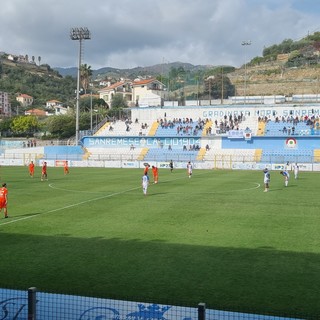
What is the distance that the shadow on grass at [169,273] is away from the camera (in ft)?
34.2

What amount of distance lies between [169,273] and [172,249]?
7.98 ft

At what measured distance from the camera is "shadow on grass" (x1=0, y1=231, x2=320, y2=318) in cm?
1042

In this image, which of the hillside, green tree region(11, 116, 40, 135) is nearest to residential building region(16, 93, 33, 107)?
green tree region(11, 116, 40, 135)

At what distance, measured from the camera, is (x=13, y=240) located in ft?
52.2

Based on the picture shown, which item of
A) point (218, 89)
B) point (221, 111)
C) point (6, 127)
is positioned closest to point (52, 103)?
point (6, 127)

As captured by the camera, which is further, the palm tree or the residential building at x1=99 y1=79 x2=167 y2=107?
the palm tree

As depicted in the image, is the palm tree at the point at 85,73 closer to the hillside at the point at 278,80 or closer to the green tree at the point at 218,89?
the green tree at the point at 218,89

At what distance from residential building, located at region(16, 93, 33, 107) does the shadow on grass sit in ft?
568

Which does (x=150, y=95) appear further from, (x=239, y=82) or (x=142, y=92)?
(x=239, y=82)

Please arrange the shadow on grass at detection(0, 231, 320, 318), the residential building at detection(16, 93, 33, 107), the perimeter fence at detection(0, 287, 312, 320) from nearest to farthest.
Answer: the perimeter fence at detection(0, 287, 312, 320) → the shadow on grass at detection(0, 231, 320, 318) → the residential building at detection(16, 93, 33, 107)

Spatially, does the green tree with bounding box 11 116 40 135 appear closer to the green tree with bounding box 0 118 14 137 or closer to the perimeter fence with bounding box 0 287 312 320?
the green tree with bounding box 0 118 14 137

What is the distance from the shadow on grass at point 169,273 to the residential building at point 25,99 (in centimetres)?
17316

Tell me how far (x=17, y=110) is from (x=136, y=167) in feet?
378

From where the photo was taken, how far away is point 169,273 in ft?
40.3
